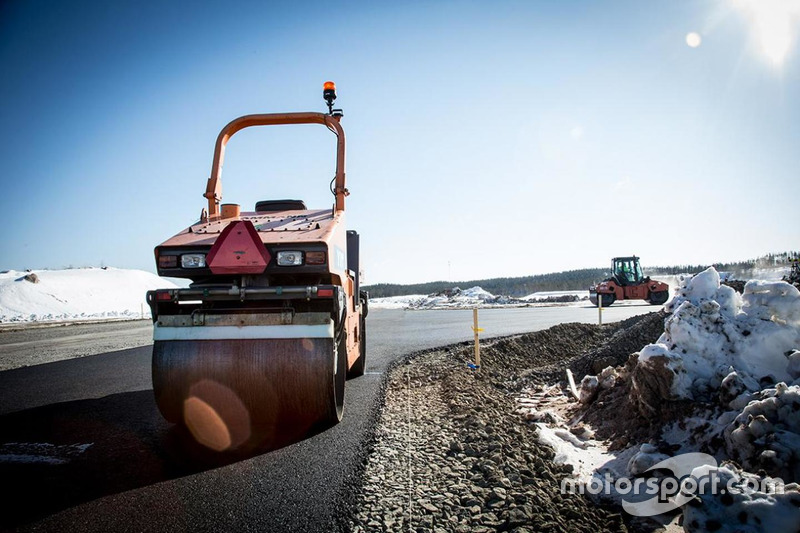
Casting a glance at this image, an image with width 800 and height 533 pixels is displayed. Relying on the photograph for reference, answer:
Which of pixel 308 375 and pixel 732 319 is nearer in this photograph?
pixel 308 375

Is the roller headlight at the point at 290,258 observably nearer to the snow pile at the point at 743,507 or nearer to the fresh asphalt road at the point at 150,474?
the fresh asphalt road at the point at 150,474

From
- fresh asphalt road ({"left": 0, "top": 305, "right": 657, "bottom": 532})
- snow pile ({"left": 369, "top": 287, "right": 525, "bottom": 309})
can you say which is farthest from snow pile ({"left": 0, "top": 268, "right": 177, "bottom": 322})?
fresh asphalt road ({"left": 0, "top": 305, "right": 657, "bottom": 532})

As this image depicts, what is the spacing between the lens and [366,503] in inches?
101

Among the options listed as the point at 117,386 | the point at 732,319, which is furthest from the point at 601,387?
the point at 117,386

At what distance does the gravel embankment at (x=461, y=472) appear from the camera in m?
2.37

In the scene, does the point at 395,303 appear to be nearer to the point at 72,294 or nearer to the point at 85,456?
the point at 72,294

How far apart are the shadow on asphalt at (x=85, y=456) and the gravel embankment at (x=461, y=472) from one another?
1.09m

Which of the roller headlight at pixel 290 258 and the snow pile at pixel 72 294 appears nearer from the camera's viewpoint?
the roller headlight at pixel 290 258

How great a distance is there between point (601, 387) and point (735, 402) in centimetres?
172

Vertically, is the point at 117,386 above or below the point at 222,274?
below

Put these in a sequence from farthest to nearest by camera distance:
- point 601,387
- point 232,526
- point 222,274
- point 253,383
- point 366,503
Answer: point 601,387, point 222,274, point 253,383, point 366,503, point 232,526

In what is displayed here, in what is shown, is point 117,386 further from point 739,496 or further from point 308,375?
point 739,496

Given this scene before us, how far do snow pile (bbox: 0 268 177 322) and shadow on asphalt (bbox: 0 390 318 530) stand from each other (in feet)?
102

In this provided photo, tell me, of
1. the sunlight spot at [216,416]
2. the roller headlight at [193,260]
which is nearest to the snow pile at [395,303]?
the sunlight spot at [216,416]
